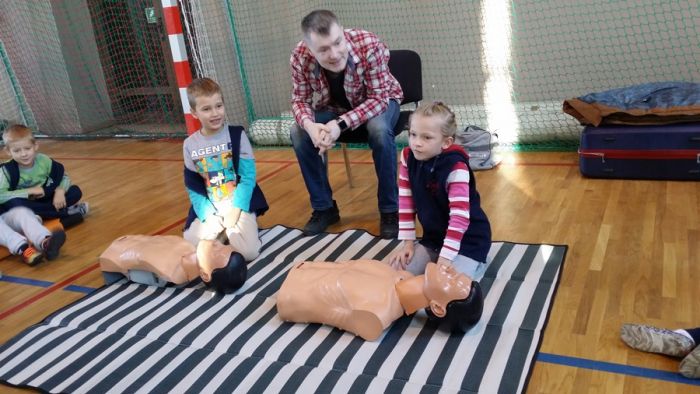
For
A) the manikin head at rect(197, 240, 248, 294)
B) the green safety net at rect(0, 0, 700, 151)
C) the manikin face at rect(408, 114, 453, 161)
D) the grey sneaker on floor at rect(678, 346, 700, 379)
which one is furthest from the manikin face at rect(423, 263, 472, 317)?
the green safety net at rect(0, 0, 700, 151)

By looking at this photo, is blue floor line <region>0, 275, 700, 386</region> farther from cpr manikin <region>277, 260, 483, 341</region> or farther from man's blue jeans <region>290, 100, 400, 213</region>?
man's blue jeans <region>290, 100, 400, 213</region>

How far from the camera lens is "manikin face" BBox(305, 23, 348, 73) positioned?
85.9 inches

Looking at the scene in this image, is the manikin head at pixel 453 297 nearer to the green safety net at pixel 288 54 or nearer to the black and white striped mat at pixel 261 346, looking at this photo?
the black and white striped mat at pixel 261 346

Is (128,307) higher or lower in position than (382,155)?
lower

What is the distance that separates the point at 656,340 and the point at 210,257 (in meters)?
1.41

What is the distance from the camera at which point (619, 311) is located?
5.56 ft

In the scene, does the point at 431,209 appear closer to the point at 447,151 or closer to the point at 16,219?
the point at 447,151

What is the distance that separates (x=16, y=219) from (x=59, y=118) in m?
3.17

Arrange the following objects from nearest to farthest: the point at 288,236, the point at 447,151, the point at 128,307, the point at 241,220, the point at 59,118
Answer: the point at 447,151 < the point at 128,307 < the point at 241,220 < the point at 288,236 < the point at 59,118

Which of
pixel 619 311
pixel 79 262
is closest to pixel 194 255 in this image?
pixel 79 262

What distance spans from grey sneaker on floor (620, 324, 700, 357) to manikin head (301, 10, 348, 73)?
1.41m

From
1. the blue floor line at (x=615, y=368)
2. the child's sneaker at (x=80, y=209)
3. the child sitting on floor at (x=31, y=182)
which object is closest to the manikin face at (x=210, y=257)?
the blue floor line at (x=615, y=368)

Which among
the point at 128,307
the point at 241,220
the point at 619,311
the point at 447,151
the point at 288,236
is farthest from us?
the point at 288,236

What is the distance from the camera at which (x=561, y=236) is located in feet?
7.29
